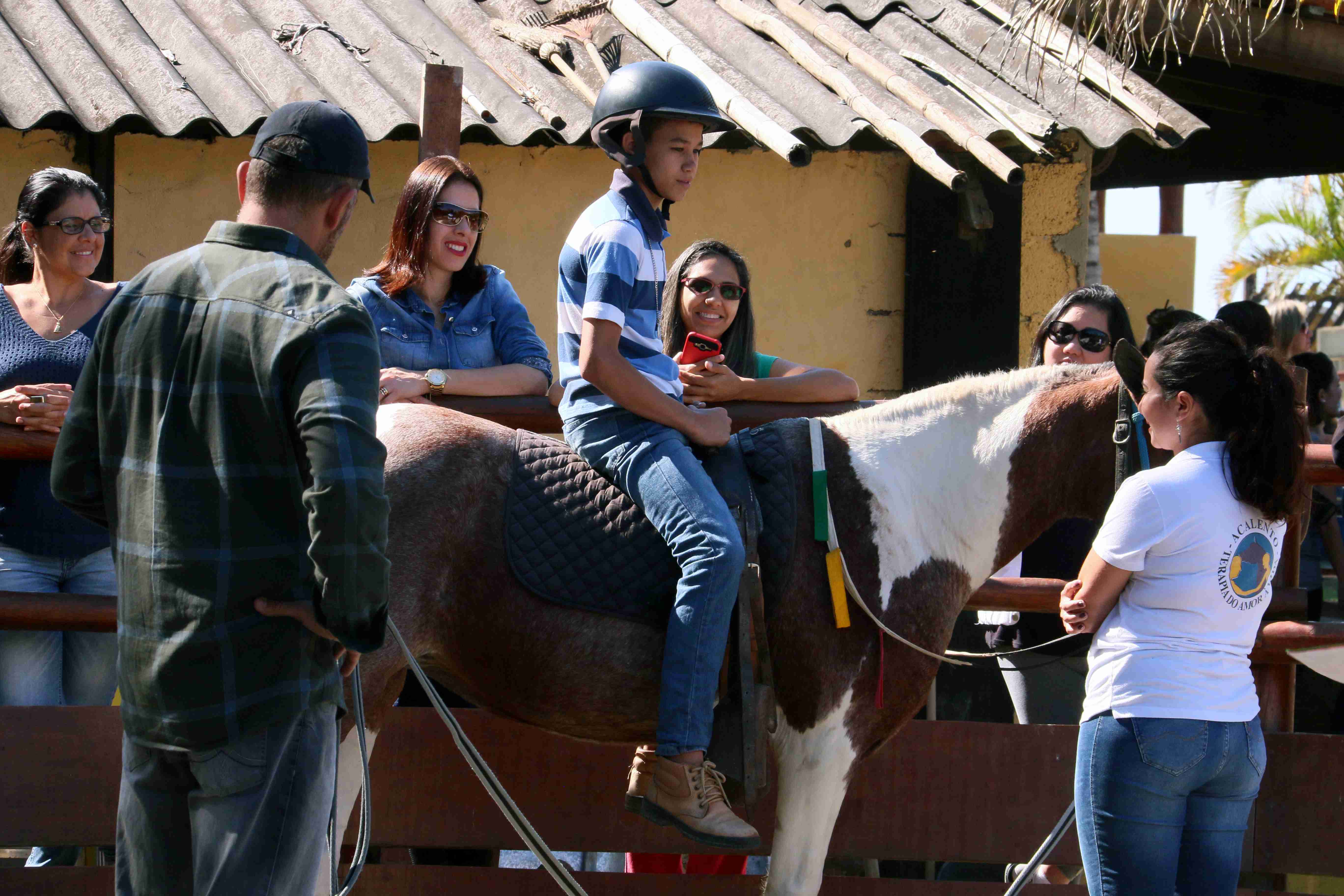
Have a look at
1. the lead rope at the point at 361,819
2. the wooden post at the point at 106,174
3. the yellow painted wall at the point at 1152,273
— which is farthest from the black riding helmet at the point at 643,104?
the yellow painted wall at the point at 1152,273

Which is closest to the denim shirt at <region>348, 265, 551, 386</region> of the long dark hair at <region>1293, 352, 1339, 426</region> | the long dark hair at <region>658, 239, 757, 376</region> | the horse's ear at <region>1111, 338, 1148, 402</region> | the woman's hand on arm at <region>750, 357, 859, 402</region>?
the long dark hair at <region>658, 239, 757, 376</region>

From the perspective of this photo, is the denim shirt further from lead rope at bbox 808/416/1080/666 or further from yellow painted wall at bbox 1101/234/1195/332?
yellow painted wall at bbox 1101/234/1195/332

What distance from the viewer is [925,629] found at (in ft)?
10.2

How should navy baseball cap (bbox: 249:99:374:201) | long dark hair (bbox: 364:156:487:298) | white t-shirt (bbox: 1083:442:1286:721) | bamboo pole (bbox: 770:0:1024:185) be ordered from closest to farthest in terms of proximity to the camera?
navy baseball cap (bbox: 249:99:374:201) < white t-shirt (bbox: 1083:442:1286:721) < long dark hair (bbox: 364:156:487:298) < bamboo pole (bbox: 770:0:1024:185)

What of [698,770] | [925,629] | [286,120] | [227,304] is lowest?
[698,770]

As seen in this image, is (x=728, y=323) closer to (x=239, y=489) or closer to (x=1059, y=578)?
(x=1059, y=578)

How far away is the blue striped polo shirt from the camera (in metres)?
2.88

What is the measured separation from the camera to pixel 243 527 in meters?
2.04

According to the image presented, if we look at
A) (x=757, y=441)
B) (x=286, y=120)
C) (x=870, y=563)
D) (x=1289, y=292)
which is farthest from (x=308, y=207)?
(x=1289, y=292)

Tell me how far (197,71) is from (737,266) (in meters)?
3.48

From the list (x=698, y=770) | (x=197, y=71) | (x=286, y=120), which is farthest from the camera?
(x=197, y=71)

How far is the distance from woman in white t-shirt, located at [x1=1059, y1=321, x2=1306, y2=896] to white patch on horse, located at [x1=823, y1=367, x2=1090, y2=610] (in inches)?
19.3

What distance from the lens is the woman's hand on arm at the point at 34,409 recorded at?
3.12 metres

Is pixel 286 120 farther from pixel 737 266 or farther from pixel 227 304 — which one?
pixel 737 266
